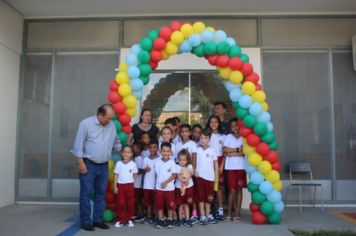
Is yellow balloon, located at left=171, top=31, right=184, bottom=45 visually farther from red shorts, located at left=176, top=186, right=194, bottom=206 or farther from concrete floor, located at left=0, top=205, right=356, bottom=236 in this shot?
concrete floor, located at left=0, top=205, right=356, bottom=236

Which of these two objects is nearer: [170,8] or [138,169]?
[138,169]

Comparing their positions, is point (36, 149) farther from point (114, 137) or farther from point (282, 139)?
point (282, 139)

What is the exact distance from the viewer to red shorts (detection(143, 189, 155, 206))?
5670 mm

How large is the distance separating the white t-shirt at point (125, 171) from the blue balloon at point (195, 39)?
1.93 metres

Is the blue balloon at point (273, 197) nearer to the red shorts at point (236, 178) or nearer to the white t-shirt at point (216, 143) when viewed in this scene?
the red shorts at point (236, 178)

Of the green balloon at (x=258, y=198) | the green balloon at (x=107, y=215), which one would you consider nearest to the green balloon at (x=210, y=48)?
the green balloon at (x=258, y=198)

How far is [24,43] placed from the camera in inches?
306

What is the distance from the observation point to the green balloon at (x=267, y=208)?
18.1 feet

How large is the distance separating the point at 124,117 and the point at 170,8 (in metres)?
2.77

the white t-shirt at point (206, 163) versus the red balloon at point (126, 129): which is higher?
the red balloon at point (126, 129)

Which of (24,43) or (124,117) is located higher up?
(24,43)

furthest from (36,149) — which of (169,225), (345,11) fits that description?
(345,11)

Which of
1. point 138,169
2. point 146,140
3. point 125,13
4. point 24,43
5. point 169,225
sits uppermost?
point 125,13

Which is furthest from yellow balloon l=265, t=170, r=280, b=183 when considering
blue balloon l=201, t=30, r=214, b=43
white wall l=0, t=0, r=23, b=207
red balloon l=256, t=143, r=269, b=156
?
white wall l=0, t=0, r=23, b=207
